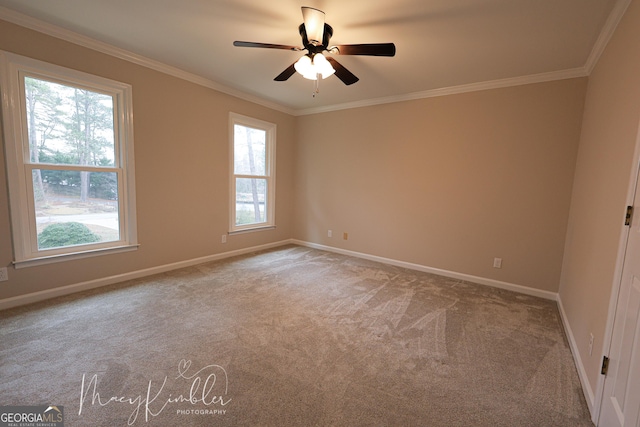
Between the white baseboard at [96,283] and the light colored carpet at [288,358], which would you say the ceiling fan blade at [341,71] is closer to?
the light colored carpet at [288,358]

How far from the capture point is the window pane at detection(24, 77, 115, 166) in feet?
8.13

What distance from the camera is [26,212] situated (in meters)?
2.46

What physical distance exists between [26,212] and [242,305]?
7.06ft

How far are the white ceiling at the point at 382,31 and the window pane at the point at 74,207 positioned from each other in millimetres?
1384

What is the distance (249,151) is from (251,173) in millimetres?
371

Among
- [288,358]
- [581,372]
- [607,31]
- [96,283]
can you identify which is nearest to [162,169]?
[96,283]

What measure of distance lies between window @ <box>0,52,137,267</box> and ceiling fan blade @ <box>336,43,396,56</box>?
8.29 feet

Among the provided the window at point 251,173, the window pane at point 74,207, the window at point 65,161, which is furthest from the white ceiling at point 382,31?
the window pane at point 74,207

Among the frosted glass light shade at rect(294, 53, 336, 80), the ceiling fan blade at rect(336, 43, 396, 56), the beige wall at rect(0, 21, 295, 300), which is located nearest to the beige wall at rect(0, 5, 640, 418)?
the beige wall at rect(0, 21, 295, 300)

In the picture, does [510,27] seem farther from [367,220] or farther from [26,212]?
[26,212]

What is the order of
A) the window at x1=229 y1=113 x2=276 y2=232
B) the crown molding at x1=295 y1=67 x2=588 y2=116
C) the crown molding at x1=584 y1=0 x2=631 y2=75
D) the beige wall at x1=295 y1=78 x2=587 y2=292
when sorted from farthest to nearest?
the window at x1=229 y1=113 x2=276 y2=232 < the beige wall at x1=295 y1=78 x2=587 y2=292 < the crown molding at x1=295 y1=67 x2=588 y2=116 < the crown molding at x1=584 y1=0 x2=631 y2=75

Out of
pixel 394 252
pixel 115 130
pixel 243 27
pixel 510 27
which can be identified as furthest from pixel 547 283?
pixel 115 130

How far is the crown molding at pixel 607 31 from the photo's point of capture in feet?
5.97

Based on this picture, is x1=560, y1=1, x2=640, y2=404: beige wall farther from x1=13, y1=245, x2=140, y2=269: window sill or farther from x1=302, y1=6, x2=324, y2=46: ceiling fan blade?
x1=13, y1=245, x2=140, y2=269: window sill
